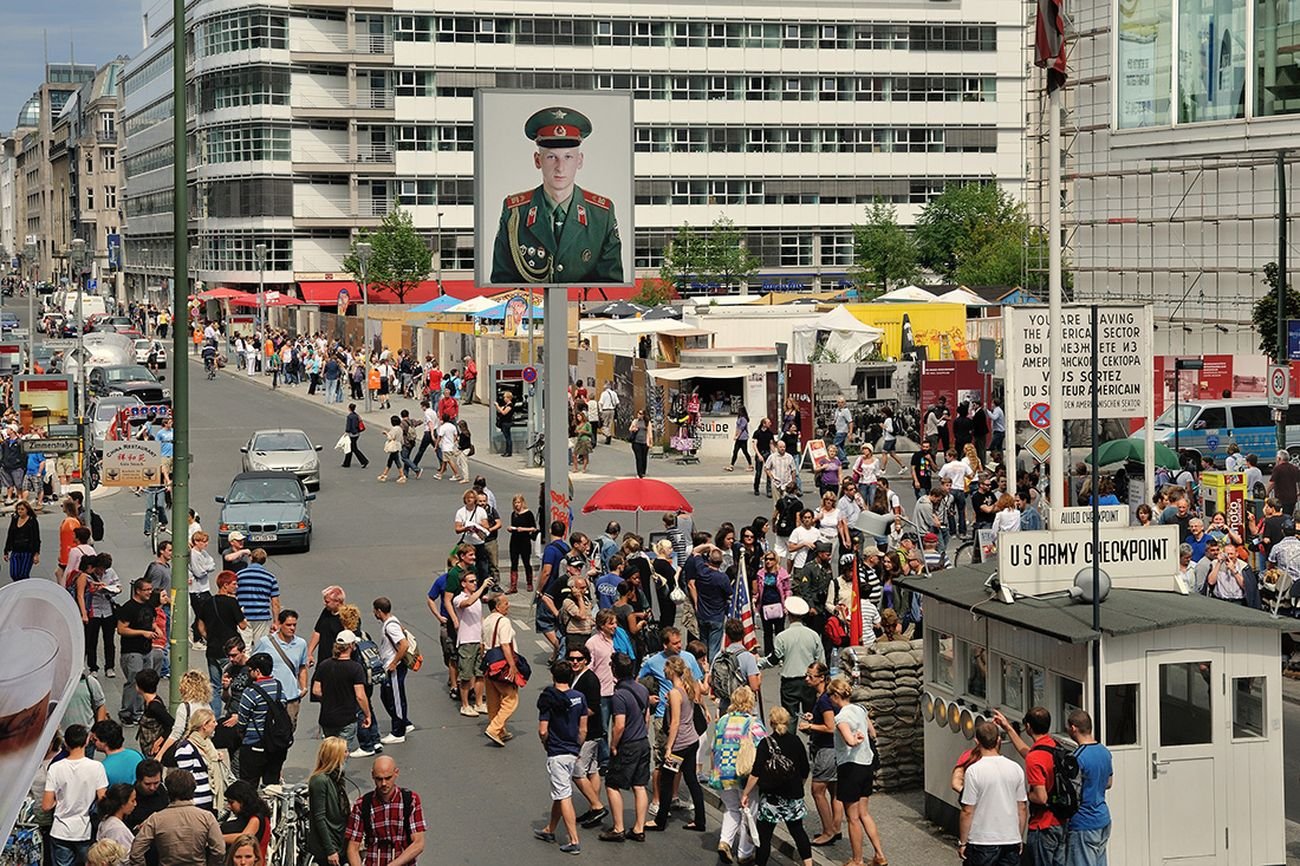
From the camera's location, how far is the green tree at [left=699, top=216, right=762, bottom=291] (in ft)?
305

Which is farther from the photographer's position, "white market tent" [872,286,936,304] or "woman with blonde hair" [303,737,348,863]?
"white market tent" [872,286,936,304]

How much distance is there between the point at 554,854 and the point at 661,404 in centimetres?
2994

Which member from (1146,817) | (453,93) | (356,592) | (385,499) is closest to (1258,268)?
(385,499)

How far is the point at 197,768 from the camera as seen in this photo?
12.2 meters

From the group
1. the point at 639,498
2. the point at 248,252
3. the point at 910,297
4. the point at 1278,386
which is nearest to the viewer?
the point at 639,498

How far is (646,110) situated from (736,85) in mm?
5432

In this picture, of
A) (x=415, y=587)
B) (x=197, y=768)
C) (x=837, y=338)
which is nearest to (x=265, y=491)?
(x=415, y=587)

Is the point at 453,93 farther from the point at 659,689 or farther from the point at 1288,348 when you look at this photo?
the point at 659,689

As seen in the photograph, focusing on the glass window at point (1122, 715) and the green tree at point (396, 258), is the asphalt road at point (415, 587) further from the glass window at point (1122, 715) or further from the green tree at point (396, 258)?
the green tree at point (396, 258)

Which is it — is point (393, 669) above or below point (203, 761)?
below

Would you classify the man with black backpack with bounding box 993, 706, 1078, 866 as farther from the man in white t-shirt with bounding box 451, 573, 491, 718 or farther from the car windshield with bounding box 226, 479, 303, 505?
the car windshield with bounding box 226, 479, 303, 505

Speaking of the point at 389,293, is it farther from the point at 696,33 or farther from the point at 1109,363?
the point at 1109,363

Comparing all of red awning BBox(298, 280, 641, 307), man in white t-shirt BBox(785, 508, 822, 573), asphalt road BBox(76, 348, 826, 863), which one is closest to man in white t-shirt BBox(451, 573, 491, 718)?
asphalt road BBox(76, 348, 826, 863)

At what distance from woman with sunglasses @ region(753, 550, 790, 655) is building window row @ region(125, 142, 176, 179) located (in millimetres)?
112401
